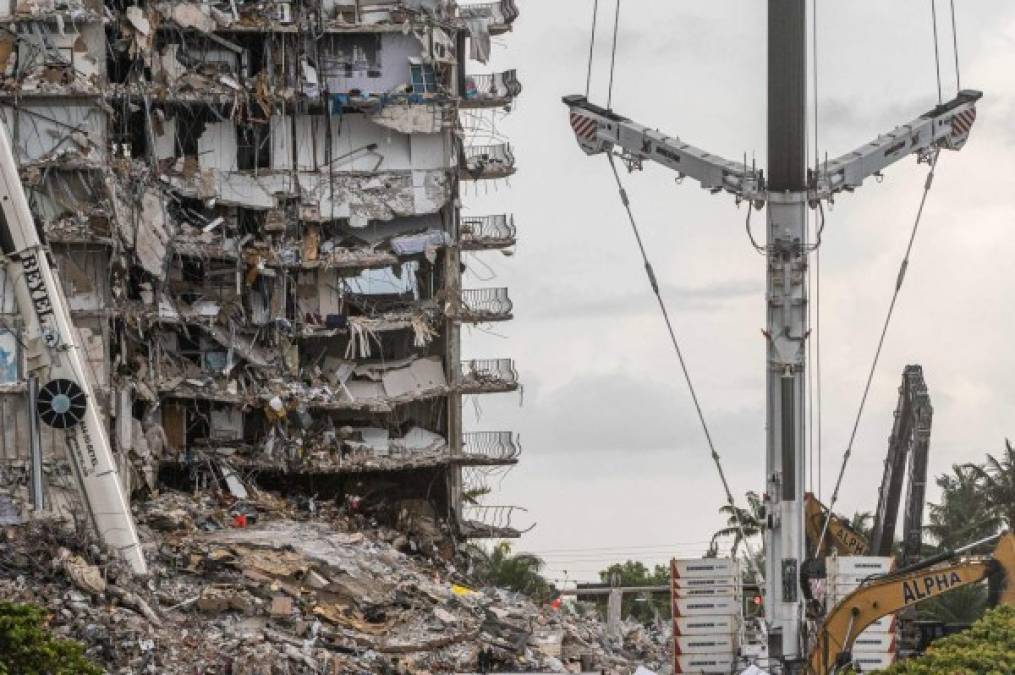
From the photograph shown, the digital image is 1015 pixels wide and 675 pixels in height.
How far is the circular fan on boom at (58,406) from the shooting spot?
76.2 m

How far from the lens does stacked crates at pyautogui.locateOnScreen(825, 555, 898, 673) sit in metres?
67.7

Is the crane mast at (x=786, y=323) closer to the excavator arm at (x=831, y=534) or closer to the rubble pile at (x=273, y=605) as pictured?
the excavator arm at (x=831, y=534)

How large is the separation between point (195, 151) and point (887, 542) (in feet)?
78.6

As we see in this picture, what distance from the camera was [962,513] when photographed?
97812 mm

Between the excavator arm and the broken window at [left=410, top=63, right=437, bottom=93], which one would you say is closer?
the excavator arm

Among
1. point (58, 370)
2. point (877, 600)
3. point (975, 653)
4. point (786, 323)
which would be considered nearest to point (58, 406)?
point (58, 370)

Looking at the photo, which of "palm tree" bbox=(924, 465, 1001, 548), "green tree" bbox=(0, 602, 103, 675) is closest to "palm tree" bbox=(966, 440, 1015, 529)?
"palm tree" bbox=(924, 465, 1001, 548)

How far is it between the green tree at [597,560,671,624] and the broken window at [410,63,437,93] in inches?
694

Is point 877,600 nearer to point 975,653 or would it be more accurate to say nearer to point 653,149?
point 975,653

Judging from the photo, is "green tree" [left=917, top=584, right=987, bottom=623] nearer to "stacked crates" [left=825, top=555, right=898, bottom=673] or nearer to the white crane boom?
"stacked crates" [left=825, top=555, right=898, bottom=673]

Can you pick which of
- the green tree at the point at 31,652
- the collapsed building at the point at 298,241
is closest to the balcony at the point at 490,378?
the collapsed building at the point at 298,241

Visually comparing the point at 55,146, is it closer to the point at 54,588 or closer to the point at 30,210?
the point at 30,210

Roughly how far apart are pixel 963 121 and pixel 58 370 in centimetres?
2315

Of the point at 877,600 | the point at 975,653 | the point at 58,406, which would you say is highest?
the point at 58,406
